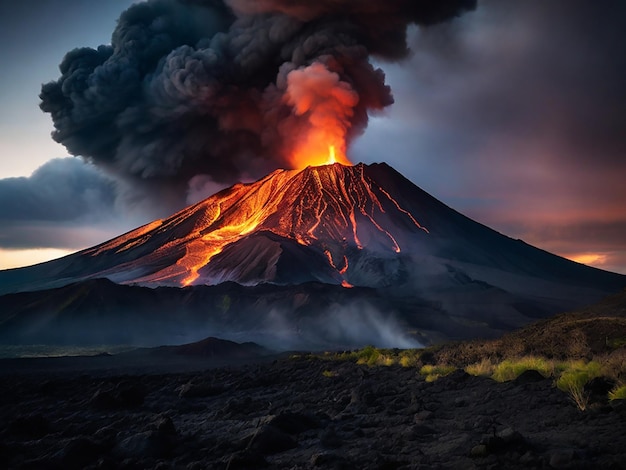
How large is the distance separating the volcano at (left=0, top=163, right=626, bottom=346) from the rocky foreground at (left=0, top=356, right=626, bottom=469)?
55714mm

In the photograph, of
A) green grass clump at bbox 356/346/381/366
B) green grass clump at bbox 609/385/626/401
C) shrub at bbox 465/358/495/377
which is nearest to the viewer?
green grass clump at bbox 609/385/626/401

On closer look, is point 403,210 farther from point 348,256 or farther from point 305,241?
point 305,241

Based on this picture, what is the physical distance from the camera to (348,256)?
116375 millimetres

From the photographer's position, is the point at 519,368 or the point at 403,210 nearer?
the point at 519,368

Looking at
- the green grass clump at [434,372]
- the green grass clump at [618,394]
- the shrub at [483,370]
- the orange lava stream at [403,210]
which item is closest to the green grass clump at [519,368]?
the shrub at [483,370]

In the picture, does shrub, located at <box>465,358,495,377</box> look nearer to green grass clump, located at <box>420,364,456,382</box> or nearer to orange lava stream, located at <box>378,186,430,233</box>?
green grass clump, located at <box>420,364,456,382</box>

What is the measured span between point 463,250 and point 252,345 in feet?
272

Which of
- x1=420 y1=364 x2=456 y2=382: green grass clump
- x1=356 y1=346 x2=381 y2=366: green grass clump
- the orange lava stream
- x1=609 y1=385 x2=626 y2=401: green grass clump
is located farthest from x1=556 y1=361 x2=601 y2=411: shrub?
the orange lava stream

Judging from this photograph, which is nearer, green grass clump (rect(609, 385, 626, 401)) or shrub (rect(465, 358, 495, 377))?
green grass clump (rect(609, 385, 626, 401))

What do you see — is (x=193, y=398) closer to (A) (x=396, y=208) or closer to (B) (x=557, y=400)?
(B) (x=557, y=400)

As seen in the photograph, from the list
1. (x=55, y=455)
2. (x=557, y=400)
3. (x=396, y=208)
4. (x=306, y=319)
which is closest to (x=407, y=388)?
(x=557, y=400)

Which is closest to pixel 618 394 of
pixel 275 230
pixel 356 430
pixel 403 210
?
pixel 356 430

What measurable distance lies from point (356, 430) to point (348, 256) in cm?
10727

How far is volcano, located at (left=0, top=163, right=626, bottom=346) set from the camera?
9050 cm
